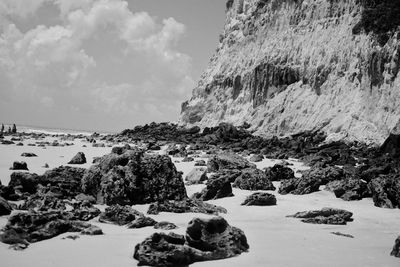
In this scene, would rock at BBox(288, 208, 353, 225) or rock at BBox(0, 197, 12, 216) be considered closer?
rock at BBox(0, 197, 12, 216)

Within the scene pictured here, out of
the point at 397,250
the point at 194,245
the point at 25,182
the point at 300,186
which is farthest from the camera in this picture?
the point at 300,186

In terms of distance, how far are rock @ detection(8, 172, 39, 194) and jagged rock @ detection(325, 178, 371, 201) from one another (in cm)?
773

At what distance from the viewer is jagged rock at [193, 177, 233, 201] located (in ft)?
32.3

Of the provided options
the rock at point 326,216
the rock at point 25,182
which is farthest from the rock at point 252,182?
the rock at point 25,182

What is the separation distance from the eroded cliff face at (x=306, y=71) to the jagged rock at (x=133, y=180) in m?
21.7

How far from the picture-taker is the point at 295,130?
116ft

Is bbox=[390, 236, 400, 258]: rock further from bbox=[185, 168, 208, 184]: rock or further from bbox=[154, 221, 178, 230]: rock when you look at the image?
bbox=[185, 168, 208, 184]: rock

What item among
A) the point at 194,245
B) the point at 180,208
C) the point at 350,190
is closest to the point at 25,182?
the point at 180,208

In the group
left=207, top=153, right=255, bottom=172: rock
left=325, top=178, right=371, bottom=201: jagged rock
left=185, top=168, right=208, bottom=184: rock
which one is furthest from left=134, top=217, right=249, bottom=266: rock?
left=207, top=153, right=255, bottom=172: rock

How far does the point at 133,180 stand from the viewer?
8.78 m

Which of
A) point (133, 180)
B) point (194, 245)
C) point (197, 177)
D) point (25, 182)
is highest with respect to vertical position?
point (197, 177)

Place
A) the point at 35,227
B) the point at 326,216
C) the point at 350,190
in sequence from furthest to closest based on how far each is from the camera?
the point at 350,190, the point at 326,216, the point at 35,227

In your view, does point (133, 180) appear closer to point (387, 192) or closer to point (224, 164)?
point (387, 192)

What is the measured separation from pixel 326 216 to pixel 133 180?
4.25 m
